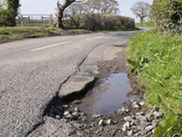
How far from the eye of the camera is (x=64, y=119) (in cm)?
244

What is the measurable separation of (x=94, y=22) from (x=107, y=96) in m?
20.2

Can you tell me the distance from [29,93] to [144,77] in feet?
6.62

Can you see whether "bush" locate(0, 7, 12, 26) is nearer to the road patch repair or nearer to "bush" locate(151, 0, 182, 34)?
"bush" locate(151, 0, 182, 34)

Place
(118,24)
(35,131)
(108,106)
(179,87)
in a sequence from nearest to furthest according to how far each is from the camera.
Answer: (35,131) → (179,87) → (108,106) → (118,24)

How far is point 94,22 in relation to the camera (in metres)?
22.8

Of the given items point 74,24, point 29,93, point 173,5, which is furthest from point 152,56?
point 74,24

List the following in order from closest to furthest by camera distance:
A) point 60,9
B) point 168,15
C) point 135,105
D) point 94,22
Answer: point 135,105 → point 168,15 → point 60,9 → point 94,22

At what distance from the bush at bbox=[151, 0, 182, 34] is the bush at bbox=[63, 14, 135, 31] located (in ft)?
47.3

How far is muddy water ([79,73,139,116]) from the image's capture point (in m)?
2.90

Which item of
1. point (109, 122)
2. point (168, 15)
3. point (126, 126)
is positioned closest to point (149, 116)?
→ point (126, 126)

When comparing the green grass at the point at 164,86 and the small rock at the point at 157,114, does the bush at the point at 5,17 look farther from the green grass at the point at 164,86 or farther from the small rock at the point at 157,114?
the small rock at the point at 157,114

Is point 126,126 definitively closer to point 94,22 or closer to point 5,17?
point 5,17

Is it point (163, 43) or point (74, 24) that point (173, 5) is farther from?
point (74, 24)

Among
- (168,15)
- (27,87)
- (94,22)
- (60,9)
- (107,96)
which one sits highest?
(60,9)
